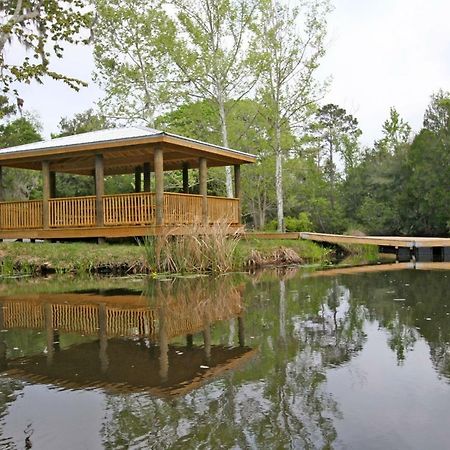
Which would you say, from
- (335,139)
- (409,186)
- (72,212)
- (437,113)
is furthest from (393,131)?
(72,212)

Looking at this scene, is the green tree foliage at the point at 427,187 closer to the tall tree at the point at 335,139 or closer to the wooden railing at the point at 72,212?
the tall tree at the point at 335,139

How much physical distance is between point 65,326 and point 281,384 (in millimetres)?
3868

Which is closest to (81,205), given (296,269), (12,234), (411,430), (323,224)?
(12,234)

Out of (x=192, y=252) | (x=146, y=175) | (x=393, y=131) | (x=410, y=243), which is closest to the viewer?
(x=192, y=252)

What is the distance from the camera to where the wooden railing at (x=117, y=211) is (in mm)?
15703

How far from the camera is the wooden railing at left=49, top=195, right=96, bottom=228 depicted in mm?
16750

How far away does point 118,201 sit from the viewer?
1625cm

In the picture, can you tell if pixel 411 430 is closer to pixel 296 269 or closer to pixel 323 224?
pixel 296 269

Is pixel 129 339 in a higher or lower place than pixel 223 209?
lower

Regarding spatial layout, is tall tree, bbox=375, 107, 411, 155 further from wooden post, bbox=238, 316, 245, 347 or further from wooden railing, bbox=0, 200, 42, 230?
wooden post, bbox=238, 316, 245, 347

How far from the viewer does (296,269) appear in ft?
51.3

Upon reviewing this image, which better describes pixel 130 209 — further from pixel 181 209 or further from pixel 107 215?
pixel 181 209

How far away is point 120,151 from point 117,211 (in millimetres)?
1859

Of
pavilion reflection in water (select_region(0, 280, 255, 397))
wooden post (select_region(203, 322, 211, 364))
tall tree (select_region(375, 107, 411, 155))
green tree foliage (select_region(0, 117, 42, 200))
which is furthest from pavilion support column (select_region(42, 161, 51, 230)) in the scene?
tall tree (select_region(375, 107, 411, 155))
